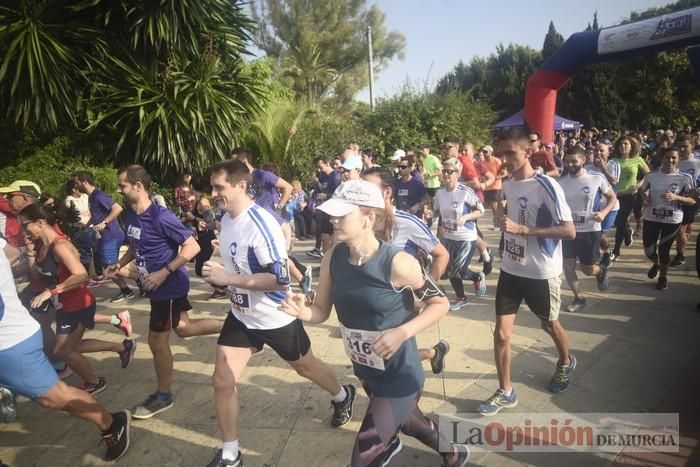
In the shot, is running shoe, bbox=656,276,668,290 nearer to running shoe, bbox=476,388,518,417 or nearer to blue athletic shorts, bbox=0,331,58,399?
running shoe, bbox=476,388,518,417

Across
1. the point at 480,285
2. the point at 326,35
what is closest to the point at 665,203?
the point at 480,285

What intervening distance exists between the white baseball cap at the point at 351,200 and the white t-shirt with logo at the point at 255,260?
0.82 meters

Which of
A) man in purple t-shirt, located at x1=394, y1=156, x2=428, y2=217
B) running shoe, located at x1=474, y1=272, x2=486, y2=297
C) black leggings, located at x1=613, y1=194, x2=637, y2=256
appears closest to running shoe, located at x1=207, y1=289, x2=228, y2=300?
man in purple t-shirt, located at x1=394, y1=156, x2=428, y2=217

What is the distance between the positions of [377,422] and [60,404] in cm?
207

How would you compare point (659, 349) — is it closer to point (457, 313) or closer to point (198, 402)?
point (457, 313)

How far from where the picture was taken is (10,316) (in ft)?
8.36

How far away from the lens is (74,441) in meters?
3.33

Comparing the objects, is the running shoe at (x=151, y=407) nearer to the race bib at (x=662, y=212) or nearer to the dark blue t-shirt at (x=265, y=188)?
the dark blue t-shirt at (x=265, y=188)

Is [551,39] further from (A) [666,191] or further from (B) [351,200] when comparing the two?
(B) [351,200]

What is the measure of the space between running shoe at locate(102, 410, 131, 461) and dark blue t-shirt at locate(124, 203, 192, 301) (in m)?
0.92

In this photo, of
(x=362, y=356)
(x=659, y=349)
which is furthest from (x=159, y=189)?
(x=659, y=349)

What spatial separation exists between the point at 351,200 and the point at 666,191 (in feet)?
18.2

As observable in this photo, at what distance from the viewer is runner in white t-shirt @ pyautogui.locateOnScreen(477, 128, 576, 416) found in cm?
325

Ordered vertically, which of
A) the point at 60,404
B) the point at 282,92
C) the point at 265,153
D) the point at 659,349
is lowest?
the point at 659,349
